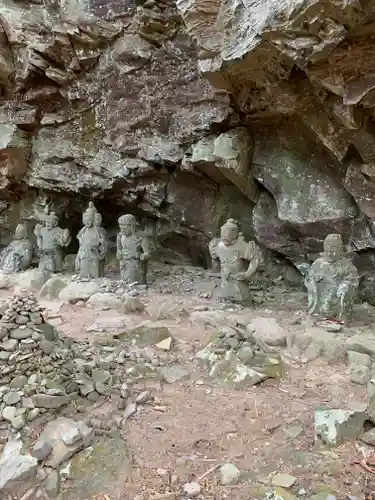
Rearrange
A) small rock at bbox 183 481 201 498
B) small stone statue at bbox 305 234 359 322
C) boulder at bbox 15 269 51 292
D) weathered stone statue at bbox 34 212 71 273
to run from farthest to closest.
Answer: weathered stone statue at bbox 34 212 71 273 → boulder at bbox 15 269 51 292 → small stone statue at bbox 305 234 359 322 → small rock at bbox 183 481 201 498

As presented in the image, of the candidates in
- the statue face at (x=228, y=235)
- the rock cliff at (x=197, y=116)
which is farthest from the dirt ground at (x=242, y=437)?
the rock cliff at (x=197, y=116)

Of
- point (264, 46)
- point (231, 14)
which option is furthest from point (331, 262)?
point (231, 14)

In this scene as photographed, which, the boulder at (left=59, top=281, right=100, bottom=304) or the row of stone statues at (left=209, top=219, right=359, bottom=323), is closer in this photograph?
the row of stone statues at (left=209, top=219, right=359, bottom=323)

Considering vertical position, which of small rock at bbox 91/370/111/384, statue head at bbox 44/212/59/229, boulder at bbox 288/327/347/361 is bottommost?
small rock at bbox 91/370/111/384

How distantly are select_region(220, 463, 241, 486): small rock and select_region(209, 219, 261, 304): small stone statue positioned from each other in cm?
393

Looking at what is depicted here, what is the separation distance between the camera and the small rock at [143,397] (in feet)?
12.6

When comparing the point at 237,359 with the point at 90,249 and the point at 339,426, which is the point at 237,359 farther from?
the point at 90,249

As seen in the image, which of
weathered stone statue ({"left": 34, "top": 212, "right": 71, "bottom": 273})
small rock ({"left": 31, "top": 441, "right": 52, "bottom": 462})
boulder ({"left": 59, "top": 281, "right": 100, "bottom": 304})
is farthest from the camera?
weathered stone statue ({"left": 34, "top": 212, "right": 71, "bottom": 273})

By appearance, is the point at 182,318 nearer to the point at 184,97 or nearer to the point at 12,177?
the point at 184,97

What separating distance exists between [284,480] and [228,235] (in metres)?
4.37

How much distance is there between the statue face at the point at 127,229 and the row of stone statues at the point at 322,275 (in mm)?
2113

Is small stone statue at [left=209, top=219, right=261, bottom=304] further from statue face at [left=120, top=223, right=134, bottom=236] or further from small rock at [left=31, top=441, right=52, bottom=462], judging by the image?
small rock at [left=31, top=441, right=52, bottom=462]

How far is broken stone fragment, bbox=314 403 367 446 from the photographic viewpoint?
3.21 meters

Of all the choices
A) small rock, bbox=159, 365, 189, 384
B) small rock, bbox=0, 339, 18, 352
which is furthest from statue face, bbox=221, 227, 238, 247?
small rock, bbox=0, 339, 18, 352
